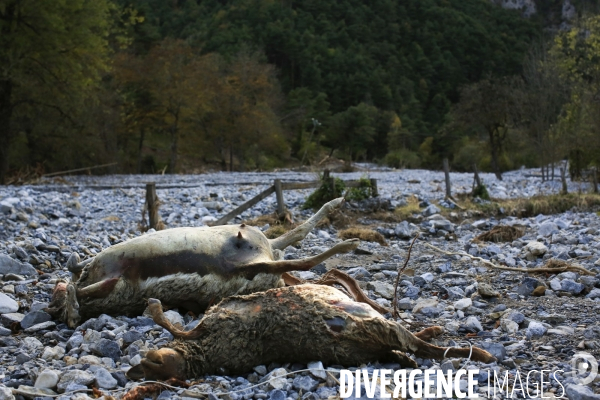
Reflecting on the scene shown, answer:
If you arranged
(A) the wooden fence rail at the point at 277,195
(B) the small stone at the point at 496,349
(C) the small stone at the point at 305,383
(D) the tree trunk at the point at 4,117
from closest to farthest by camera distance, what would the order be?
(C) the small stone at the point at 305,383
(B) the small stone at the point at 496,349
(A) the wooden fence rail at the point at 277,195
(D) the tree trunk at the point at 4,117

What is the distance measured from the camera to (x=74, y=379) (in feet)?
10.3

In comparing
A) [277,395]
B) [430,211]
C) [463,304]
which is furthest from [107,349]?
[430,211]

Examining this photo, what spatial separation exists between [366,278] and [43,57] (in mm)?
17205

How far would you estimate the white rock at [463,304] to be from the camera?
4.67 m

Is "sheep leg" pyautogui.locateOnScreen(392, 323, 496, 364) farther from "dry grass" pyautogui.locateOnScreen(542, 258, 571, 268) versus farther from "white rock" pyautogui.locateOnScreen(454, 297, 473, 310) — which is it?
"dry grass" pyautogui.locateOnScreen(542, 258, 571, 268)

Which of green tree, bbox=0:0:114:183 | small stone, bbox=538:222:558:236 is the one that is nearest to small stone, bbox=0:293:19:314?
small stone, bbox=538:222:558:236

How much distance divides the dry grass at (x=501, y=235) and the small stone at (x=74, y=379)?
21.8ft

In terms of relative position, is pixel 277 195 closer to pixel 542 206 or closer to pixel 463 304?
pixel 542 206

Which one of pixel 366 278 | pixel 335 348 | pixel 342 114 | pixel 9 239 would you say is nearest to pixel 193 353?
pixel 335 348

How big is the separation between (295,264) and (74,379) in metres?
1.59

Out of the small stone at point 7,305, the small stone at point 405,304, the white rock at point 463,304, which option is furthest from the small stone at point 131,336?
the white rock at point 463,304

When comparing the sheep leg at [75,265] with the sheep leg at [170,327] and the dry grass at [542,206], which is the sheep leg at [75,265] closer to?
the sheep leg at [170,327]

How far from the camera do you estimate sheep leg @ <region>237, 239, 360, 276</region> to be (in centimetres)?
402

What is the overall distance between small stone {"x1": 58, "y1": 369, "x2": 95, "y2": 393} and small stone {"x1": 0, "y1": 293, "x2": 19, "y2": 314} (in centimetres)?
162
